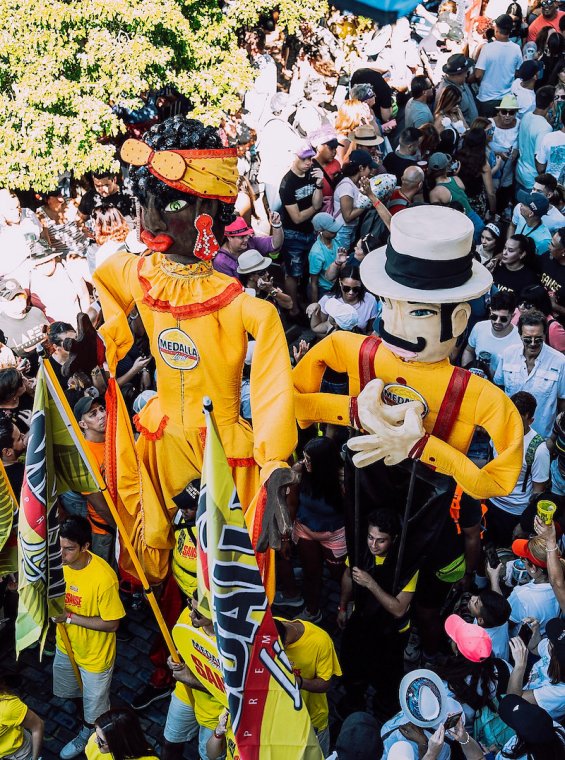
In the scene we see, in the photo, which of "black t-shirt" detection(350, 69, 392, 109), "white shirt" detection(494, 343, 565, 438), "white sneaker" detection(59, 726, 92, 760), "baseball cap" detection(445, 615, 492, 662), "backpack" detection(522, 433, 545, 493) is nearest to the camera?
"baseball cap" detection(445, 615, 492, 662)

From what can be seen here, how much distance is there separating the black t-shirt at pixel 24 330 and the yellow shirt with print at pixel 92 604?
7.60 feet

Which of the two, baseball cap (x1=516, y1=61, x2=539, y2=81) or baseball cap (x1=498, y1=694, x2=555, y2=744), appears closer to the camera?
baseball cap (x1=498, y1=694, x2=555, y2=744)

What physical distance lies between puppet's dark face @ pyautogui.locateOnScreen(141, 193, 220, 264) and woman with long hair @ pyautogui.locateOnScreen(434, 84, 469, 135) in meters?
6.04

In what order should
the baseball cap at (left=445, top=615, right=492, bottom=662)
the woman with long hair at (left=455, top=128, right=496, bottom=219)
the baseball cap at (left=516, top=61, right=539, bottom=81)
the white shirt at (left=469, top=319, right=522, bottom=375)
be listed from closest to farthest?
the baseball cap at (left=445, top=615, right=492, bottom=662) → the white shirt at (left=469, top=319, right=522, bottom=375) → the woman with long hair at (left=455, top=128, right=496, bottom=219) → the baseball cap at (left=516, top=61, right=539, bottom=81)

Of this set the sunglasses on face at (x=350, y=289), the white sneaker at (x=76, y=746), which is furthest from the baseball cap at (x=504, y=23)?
A: the white sneaker at (x=76, y=746)

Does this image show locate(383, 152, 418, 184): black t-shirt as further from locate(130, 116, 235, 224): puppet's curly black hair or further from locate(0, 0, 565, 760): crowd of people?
locate(130, 116, 235, 224): puppet's curly black hair

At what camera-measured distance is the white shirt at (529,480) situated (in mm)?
5430

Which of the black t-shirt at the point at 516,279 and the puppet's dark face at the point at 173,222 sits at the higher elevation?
the puppet's dark face at the point at 173,222

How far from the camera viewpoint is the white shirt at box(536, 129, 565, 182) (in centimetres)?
867

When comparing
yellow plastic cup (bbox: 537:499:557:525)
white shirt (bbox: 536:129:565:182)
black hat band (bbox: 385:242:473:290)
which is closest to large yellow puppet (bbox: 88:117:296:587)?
black hat band (bbox: 385:242:473:290)

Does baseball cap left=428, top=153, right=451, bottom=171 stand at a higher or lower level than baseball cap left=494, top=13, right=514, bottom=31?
lower

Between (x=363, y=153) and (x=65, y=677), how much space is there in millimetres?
5321

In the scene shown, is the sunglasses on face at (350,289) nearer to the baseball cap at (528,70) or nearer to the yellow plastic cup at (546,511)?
the yellow plastic cup at (546,511)

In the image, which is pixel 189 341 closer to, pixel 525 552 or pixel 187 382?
pixel 187 382
